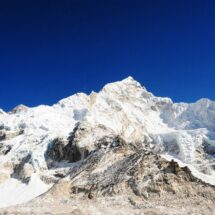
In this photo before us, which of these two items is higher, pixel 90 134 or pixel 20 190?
pixel 90 134

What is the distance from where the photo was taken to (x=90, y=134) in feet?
263

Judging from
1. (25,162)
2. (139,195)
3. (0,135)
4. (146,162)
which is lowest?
(139,195)

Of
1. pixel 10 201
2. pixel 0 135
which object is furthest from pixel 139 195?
pixel 0 135

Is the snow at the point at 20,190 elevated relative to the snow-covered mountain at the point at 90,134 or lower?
lower

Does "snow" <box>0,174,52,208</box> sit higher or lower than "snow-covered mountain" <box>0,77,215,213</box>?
lower

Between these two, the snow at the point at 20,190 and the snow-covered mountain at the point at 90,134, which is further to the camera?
the snow-covered mountain at the point at 90,134

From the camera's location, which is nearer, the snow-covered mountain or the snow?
the snow

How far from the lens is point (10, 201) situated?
51.3 m

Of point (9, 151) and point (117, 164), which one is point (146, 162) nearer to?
point (117, 164)

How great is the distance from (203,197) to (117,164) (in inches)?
504

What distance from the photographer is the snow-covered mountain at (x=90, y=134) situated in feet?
215

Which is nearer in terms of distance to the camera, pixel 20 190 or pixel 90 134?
pixel 20 190

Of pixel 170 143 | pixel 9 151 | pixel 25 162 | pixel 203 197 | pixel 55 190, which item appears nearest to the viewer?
pixel 203 197

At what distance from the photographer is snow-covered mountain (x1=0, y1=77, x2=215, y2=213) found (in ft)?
215
